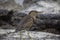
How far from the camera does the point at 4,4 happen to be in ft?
21.2

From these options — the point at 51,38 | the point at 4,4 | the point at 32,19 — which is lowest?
the point at 51,38

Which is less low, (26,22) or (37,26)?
(26,22)

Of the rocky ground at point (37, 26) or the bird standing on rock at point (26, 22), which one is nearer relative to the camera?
the rocky ground at point (37, 26)

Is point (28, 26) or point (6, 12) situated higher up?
point (6, 12)

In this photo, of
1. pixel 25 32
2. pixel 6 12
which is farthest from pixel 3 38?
pixel 6 12

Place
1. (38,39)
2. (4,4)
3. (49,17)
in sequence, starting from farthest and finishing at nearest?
(4,4) → (49,17) → (38,39)

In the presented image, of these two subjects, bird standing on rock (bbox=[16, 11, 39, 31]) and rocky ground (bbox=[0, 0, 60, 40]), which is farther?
bird standing on rock (bbox=[16, 11, 39, 31])

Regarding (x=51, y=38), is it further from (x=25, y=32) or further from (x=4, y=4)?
(x=4, y=4)

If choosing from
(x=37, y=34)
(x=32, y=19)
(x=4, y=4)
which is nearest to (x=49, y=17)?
(x=32, y=19)

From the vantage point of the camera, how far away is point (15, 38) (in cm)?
348

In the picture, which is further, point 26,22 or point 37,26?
point 37,26

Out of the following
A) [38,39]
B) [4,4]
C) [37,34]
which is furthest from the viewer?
[4,4]

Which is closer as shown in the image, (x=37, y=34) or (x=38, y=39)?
(x=38, y=39)

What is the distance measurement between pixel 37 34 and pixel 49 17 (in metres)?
0.81
